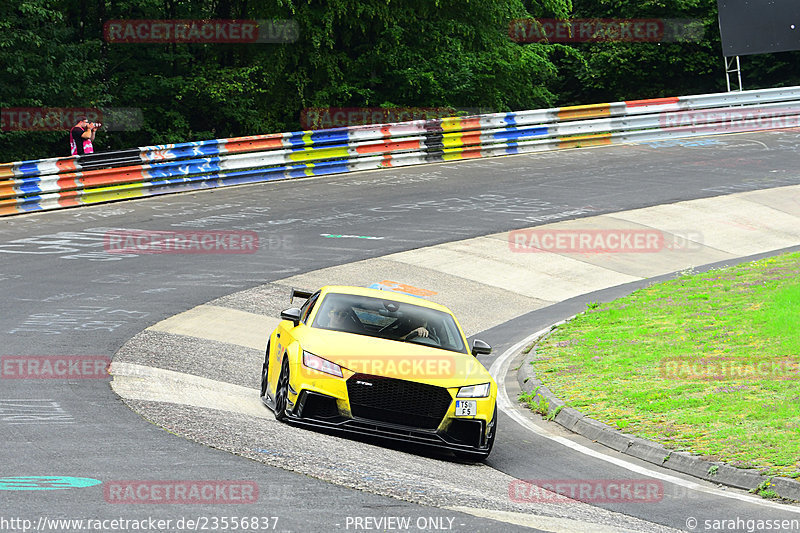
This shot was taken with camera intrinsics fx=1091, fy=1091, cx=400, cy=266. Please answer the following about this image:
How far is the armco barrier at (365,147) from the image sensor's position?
949 inches

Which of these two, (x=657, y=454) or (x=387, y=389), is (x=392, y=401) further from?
(x=657, y=454)

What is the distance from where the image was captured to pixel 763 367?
42.8 feet

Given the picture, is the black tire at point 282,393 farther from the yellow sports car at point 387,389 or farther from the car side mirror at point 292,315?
the car side mirror at point 292,315

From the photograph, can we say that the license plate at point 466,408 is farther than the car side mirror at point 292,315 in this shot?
No

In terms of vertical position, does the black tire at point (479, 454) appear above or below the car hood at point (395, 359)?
below

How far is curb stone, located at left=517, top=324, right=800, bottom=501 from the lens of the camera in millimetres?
9297

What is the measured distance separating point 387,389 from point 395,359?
1.48ft

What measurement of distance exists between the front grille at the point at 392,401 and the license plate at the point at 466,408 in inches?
8.1

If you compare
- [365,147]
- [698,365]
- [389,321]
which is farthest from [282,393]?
[365,147]

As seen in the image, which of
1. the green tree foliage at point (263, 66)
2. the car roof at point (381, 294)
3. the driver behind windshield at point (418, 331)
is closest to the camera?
the driver behind windshield at point (418, 331)

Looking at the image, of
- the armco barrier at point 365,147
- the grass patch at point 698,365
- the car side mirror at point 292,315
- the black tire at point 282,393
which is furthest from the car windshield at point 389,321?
the armco barrier at point 365,147

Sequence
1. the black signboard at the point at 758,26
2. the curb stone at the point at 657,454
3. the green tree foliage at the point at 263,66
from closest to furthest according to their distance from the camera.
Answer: the curb stone at the point at 657,454, the green tree foliage at the point at 263,66, the black signboard at the point at 758,26

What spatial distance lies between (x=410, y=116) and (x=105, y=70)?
361 inches

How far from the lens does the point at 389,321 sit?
1166cm
